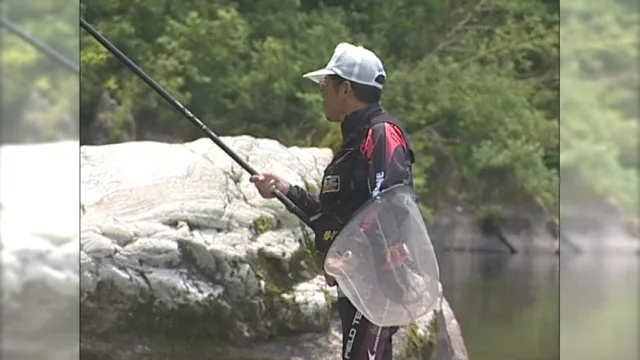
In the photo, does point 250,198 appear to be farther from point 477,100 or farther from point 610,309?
point 610,309

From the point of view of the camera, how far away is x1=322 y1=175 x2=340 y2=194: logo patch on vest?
189cm

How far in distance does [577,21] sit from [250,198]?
1366 mm

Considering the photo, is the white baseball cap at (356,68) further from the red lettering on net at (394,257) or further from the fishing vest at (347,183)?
the red lettering on net at (394,257)

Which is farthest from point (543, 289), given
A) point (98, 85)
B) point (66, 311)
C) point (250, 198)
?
point (66, 311)

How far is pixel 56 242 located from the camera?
1509 mm

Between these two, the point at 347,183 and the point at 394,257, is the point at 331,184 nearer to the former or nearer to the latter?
the point at 347,183

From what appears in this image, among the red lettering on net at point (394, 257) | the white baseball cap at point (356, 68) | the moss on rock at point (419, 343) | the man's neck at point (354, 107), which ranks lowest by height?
the moss on rock at point (419, 343)

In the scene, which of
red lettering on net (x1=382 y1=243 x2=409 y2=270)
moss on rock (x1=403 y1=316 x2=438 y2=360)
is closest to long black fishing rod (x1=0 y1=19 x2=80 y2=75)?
red lettering on net (x1=382 y1=243 x2=409 y2=270)

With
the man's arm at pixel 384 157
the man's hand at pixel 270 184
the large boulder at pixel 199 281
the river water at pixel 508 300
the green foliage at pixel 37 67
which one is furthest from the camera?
the river water at pixel 508 300

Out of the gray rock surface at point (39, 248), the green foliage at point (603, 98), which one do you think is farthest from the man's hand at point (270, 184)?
the green foliage at point (603, 98)

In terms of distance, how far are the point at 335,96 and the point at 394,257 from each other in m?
0.39

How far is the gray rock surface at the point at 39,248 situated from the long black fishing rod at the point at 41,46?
0.14 m

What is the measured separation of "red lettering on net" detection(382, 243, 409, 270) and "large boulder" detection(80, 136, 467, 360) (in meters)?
0.88

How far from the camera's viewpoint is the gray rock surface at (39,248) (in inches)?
54.9
